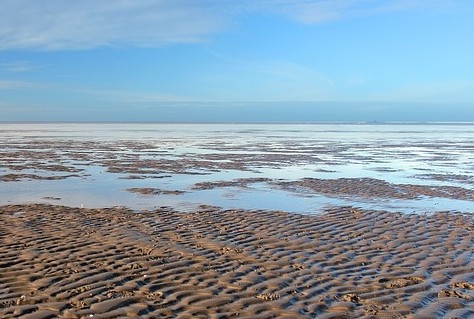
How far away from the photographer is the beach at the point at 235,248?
21.4 feet

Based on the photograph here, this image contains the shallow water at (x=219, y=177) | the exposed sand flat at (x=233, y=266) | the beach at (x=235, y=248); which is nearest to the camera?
the exposed sand flat at (x=233, y=266)

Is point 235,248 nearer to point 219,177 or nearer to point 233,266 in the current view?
point 233,266

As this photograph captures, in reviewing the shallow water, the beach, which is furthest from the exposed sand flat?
the shallow water

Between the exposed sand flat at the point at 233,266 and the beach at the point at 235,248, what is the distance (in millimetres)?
28

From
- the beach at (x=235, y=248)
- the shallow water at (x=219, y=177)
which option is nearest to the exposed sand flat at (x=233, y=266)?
the beach at (x=235, y=248)

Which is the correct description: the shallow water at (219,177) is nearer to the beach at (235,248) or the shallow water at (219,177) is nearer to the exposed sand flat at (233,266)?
the beach at (235,248)

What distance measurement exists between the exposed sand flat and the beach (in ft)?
0.09

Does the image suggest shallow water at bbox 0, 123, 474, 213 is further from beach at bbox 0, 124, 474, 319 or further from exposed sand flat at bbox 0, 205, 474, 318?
exposed sand flat at bbox 0, 205, 474, 318

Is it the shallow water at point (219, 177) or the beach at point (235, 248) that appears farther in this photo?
the shallow water at point (219, 177)

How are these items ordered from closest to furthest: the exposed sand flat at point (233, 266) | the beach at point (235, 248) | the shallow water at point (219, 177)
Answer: the exposed sand flat at point (233, 266) < the beach at point (235, 248) < the shallow water at point (219, 177)

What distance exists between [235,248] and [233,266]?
4.03ft

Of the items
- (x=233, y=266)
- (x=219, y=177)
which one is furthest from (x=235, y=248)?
(x=219, y=177)

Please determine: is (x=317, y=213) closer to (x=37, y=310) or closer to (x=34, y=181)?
(x=37, y=310)

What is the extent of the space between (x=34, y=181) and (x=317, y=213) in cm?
1136
